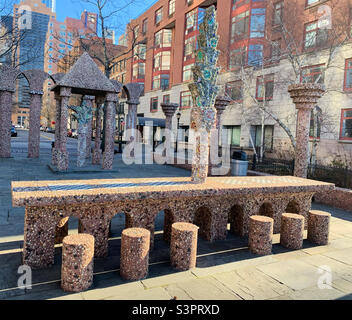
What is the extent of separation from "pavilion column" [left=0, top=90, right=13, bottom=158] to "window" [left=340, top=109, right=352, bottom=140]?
2186 cm

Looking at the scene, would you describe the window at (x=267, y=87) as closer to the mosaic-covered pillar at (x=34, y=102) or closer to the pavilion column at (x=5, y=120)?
the mosaic-covered pillar at (x=34, y=102)

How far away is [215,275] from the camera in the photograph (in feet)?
15.2

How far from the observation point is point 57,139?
594 inches

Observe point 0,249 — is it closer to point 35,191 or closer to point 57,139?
point 35,191

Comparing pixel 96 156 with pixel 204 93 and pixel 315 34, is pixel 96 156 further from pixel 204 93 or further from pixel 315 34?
pixel 315 34

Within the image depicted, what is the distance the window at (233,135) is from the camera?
1212 inches

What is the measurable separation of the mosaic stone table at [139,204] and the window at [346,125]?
16.1 m

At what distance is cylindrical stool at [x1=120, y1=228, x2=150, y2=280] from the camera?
14.2 ft

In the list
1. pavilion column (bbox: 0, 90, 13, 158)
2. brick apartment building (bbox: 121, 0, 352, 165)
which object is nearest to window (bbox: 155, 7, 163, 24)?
brick apartment building (bbox: 121, 0, 352, 165)

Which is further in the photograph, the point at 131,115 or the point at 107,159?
the point at 131,115

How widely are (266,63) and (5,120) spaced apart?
1986 cm

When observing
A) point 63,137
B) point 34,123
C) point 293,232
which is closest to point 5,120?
point 34,123

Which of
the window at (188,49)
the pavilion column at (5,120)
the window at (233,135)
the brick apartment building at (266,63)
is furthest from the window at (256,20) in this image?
the pavilion column at (5,120)

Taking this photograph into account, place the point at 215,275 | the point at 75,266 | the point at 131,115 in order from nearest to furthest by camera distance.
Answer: the point at 75,266 → the point at 215,275 → the point at 131,115
